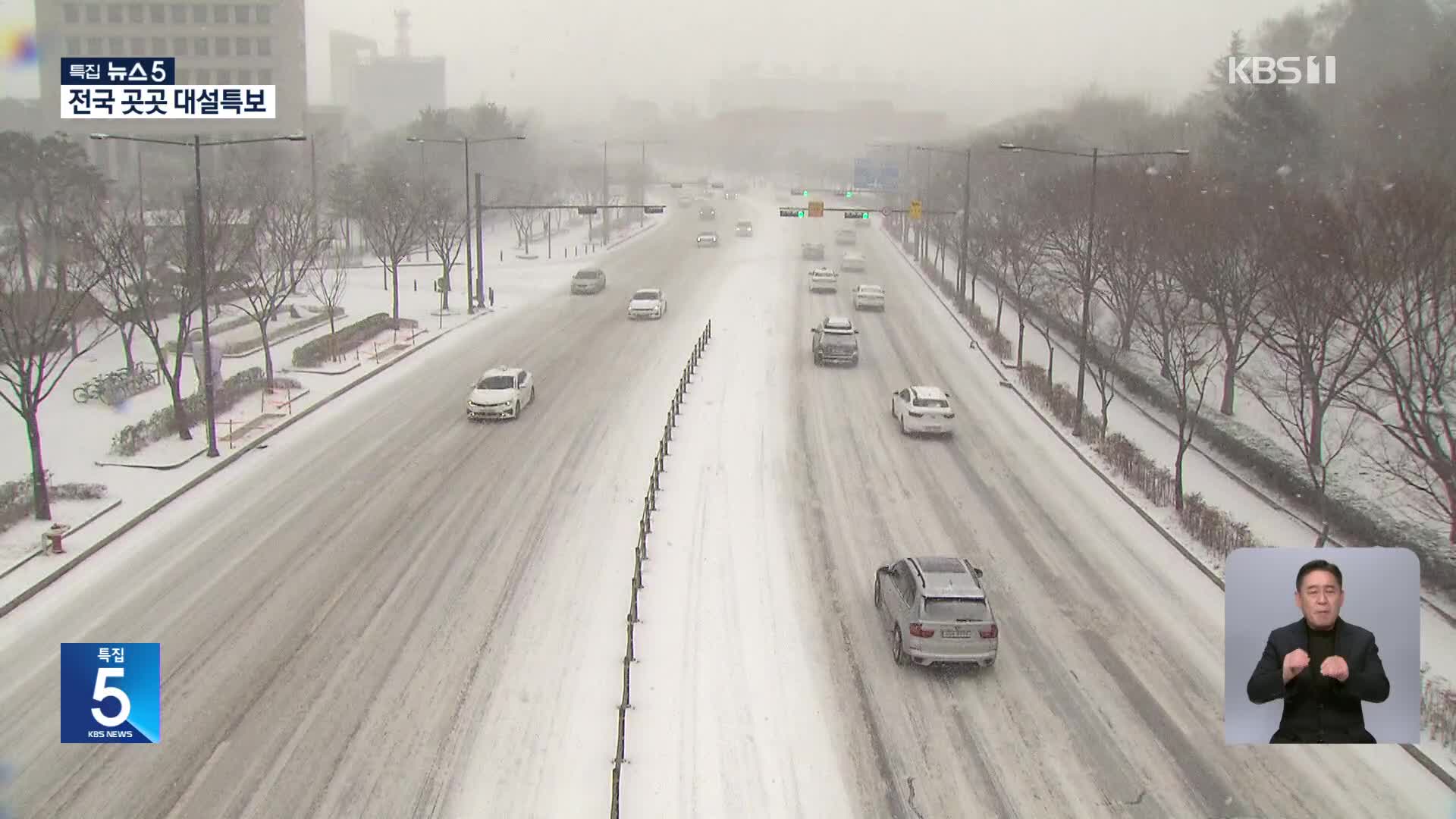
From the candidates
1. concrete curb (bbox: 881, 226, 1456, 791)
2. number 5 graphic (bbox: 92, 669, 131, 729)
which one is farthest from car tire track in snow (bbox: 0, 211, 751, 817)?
concrete curb (bbox: 881, 226, 1456, 791)

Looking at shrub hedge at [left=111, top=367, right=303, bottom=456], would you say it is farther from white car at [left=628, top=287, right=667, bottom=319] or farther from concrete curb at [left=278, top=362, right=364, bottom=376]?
white car at [left=628, top=287, right=667, bottom=319]

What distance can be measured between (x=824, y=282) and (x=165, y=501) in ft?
143

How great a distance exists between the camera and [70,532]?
2469 cm

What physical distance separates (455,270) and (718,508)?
5453cm

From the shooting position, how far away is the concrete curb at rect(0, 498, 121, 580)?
73.3 ft

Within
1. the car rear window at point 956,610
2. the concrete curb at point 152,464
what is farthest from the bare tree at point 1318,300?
the concrete curb at point 152,464

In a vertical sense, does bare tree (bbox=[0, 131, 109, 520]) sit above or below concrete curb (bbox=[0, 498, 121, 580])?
above

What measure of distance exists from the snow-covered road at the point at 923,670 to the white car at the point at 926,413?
53 centimetres

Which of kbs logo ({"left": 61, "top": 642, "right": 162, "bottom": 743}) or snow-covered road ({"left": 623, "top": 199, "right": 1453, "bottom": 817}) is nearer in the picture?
snow-covered road ({"left": 623, "top": 199, "right": 1453, "bottom": 817})

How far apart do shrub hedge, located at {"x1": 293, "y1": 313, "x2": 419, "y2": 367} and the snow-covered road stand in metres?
17.8

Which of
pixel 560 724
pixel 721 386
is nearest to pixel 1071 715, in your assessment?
pixel 560 724

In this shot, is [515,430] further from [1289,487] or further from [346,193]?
[346,193]

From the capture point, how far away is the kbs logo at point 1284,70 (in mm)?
68438

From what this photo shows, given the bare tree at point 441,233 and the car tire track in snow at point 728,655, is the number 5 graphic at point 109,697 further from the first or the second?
the bare tree at point 441,233
